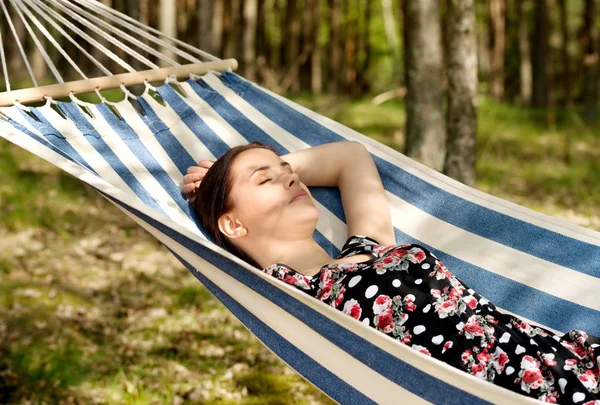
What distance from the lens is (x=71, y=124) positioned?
2.27 meters

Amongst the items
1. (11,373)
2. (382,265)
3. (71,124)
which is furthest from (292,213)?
(11,373)

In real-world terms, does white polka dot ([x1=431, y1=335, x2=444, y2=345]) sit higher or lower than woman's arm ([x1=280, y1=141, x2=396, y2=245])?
lower

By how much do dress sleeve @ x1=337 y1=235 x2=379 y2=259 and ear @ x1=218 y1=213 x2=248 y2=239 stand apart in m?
0.31

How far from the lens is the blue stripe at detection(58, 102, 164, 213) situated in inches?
85.6

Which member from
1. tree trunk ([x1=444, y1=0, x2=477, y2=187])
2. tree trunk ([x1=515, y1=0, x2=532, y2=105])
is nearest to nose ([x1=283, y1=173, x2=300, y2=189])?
tree trunk ([x1=444, y1=0, x2=477, y2=187])

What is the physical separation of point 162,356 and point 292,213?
49.8 inches

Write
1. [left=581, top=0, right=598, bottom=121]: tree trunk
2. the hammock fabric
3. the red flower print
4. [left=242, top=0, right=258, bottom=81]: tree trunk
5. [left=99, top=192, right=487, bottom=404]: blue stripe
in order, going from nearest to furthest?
[left=99, top=192, right=487, bottom=404]: blue stripe
the hammock fabric
the red flower print
[left=581, top=0, right=598, bottom=121]: tree trunk
[left=242, top=0, right=258, bottom=81]: tree trunk

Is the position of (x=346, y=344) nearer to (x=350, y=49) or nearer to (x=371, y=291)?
(x=371, y=291)

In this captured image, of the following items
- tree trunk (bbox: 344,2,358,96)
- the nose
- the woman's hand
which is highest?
the nose

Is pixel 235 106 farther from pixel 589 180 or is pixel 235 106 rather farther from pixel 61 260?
pixel 589 180

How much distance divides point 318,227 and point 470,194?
0.53 meters

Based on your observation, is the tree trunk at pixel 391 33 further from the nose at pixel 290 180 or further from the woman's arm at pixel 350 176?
the nose at pixel 290 180

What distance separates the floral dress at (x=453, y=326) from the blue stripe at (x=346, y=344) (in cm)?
17

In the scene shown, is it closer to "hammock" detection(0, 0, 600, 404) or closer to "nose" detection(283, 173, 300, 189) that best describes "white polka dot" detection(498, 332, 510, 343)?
"hammock" detection(0, 0, 600, 404)
